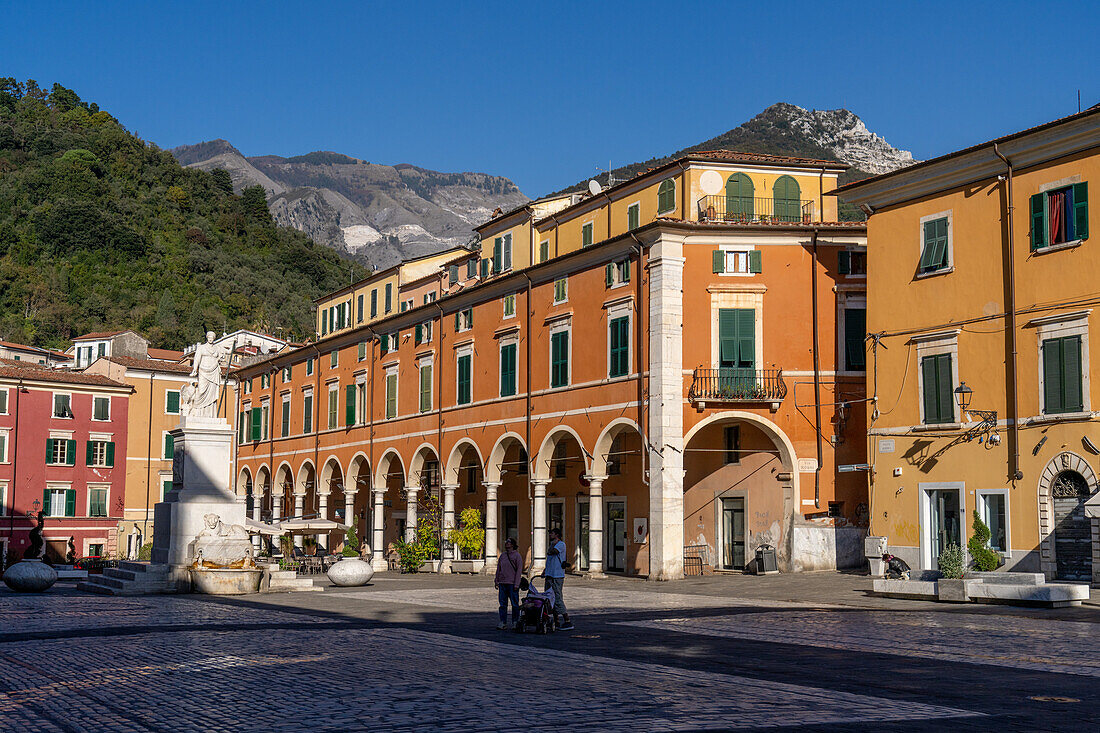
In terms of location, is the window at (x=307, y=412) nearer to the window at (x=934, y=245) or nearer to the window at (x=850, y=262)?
the window at (x=850, y=262)

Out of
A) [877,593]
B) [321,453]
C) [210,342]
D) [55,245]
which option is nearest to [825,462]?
[877,593]

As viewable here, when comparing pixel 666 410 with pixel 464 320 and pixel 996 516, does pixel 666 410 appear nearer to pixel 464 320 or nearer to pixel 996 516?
pixel 996 516

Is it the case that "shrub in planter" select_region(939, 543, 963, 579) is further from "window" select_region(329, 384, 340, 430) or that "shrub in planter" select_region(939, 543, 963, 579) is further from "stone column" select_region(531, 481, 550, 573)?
"window" select_region(329, 384, 340, 430)

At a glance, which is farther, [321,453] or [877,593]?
[321,453]

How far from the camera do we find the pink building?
200 ft

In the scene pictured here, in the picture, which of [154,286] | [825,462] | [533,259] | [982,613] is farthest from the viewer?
[154,286]

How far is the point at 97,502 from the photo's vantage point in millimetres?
64438

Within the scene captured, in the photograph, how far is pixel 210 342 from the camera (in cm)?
2875

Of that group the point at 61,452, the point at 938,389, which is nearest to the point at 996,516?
the point at 938,389

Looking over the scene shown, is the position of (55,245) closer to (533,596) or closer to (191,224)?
(191,224)

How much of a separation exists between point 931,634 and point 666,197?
21.6 metres

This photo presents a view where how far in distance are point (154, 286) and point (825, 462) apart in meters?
86.2

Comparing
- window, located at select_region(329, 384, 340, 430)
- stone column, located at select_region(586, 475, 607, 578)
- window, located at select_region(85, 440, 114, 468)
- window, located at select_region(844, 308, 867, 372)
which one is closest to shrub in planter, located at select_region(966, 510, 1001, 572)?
window, located at select_region(844, 308, 867, 372)

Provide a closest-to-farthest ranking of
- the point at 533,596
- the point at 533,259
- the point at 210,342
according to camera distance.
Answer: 1. the point at 533,596
2. the point at 210,342
3. the point at 533,259
